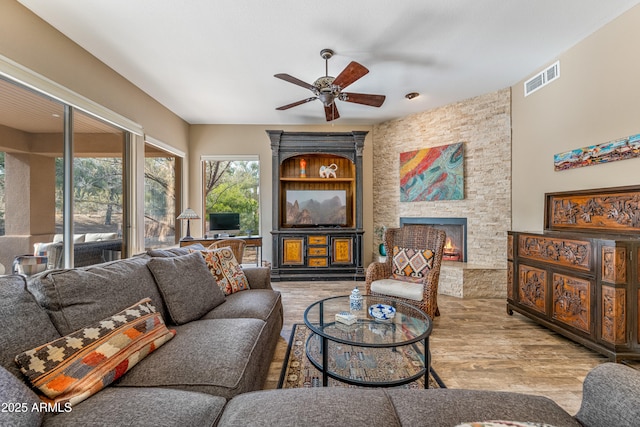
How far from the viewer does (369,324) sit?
6.34 ft

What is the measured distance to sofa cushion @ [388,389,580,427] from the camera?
0.87 meters

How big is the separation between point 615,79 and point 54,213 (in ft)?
16.9

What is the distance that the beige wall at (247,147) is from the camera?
4930 millimetres

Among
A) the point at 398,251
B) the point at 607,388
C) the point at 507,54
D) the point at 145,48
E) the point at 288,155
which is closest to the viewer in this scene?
the point at 607,388

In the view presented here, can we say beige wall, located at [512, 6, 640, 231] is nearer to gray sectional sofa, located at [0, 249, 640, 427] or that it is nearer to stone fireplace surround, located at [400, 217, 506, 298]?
stone fireplace surround, located at [400, 217, 506, 298]

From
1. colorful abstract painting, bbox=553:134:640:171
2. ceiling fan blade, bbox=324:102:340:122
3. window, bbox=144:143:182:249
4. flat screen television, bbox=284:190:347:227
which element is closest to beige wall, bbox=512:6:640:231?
colorful abstract painting, bbox=553:134:640:171

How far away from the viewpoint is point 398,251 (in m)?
3.03

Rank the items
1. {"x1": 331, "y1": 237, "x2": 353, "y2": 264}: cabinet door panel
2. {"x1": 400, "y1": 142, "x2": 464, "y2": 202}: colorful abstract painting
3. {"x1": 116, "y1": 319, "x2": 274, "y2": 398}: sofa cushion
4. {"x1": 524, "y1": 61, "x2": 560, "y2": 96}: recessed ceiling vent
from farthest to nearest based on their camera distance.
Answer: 1. {"x1": 331, "y1": 237, "x2": 353, "y2": 264}: cabinet door panel
2. {"x1": 400, "y1": 142, "x2": 464, "y2": 202}: colorful abstract painting
3. {"x1": 524, "y1": 61, "x2": 560, "y2": 96}: recessed ceiling vent
4. {"x1": 116, "y1": 319, "x2": 274, "y2": 398}: sofa cushion

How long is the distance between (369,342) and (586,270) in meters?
1.93

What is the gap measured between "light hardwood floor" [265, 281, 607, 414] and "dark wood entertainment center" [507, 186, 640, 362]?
15cm

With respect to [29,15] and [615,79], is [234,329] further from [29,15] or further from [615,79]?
[615,79]

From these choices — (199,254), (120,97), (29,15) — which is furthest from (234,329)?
(120,97)

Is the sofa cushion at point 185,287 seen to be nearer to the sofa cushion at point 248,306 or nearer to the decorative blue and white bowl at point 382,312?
the sofa cushion at point 248,306

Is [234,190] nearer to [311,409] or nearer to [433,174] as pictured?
[433,174]
